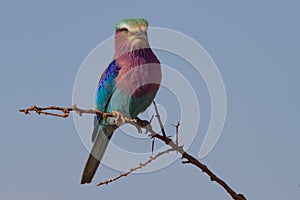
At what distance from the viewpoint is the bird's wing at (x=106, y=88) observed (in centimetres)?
641

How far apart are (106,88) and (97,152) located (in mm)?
816

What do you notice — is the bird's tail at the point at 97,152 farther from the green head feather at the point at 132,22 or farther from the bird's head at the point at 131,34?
the green head feather at the point at 132,22

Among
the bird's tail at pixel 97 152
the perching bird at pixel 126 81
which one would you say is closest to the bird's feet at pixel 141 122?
the perching bird at pixel 126 81

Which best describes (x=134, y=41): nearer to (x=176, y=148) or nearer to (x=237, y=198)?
(x=176, y=148)

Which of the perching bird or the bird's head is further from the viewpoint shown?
the bird's head

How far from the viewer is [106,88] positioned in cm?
660

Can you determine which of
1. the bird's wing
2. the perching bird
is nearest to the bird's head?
the perching bird

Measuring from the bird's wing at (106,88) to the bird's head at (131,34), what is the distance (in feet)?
0.84

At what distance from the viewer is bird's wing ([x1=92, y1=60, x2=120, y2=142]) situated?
6.41 metres

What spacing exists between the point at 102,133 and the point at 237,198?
4.24 m

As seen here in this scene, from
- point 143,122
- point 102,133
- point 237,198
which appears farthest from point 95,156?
point 237,198

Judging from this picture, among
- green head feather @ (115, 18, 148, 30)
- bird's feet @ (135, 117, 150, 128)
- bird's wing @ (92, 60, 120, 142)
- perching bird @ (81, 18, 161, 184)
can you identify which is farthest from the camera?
bird's wing @ (92, 60, 120, 142)

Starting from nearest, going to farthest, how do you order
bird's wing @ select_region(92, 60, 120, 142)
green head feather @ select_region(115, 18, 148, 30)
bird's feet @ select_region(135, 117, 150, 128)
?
1. bird's feet @ select_region(135, 117, 150, 128)
2. green head feather @ select_region(115, 18, 148, 30)
3. bird's wing @ select_region(92, 60, 120, 142)

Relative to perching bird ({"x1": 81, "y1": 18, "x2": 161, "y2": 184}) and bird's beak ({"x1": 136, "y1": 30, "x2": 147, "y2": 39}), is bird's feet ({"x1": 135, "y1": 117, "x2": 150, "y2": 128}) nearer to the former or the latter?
perching bird ({"x1": 81, "y1": 18, "x2": 161, "y2": 184})
